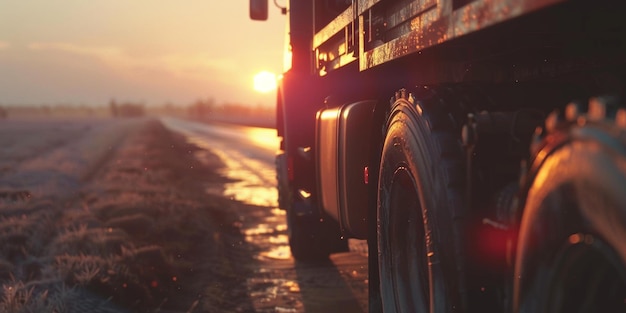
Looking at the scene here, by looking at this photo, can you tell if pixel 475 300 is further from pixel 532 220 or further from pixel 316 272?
pixel 316 272

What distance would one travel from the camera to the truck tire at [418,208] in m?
2.89

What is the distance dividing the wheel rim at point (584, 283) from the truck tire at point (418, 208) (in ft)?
2.62

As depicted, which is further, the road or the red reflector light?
the red reflector light

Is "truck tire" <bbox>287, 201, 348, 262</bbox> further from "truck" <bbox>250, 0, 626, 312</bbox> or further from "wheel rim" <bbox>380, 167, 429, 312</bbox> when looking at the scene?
"wheel rim" <bbox>380, 167, 429, 312</bbox>

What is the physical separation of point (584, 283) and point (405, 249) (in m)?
1.80

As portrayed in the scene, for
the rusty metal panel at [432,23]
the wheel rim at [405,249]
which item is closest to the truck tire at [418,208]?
the wheel rim at [405,249]

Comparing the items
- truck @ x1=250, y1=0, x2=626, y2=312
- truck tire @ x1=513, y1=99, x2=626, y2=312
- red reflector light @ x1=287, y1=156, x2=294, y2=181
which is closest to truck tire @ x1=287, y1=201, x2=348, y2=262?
red reflector light @ x1=287, y1=156, x2=294, y2=181

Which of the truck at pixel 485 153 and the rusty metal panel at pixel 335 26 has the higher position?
the rusty metal panel at pixel 335 26

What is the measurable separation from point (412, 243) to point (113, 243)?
15.6 feet

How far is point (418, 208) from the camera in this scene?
350 cm

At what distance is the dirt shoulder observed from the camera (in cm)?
582

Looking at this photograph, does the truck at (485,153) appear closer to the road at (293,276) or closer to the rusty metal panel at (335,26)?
the rusty metal panel at (335,26)

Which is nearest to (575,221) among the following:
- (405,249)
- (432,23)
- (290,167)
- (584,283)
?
(584,283)

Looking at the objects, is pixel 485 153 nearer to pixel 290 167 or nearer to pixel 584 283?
pixel 584 283
